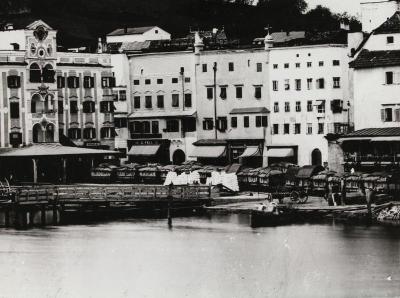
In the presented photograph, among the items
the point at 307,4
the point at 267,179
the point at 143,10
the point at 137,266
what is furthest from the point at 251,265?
the point at 143,10

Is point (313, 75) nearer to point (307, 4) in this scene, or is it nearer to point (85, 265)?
point (307, 4)

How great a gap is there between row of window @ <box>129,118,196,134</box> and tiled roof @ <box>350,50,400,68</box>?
20.9 m

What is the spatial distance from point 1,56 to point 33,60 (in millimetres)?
2916

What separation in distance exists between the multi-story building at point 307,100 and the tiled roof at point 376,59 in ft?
17.0

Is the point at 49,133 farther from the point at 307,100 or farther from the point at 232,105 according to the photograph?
the point at 307,100

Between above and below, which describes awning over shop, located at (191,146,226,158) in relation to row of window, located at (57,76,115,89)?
below

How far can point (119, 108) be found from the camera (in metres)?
119

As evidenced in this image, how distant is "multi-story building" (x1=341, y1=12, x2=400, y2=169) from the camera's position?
96250mm

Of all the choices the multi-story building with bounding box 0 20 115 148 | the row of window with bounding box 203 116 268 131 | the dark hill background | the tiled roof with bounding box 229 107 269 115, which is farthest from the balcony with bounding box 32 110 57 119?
the dark hill background

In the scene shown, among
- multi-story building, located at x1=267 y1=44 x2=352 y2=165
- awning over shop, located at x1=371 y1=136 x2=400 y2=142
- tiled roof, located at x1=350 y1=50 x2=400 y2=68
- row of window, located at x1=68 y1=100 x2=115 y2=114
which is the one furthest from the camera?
row of window, located at x1=68 y1=100 x2=115 y2=114

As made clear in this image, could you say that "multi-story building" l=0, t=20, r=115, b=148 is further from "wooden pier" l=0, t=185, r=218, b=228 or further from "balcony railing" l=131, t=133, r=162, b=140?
"wooden pier" l=0, t=185, r=218, b=228

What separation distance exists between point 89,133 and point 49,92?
7165 mm

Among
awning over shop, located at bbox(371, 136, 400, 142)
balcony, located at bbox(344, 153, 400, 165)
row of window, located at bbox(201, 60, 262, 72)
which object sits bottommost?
balcony, located at bbox(344, 153, 400, 165)

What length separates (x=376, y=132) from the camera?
3836 inches
